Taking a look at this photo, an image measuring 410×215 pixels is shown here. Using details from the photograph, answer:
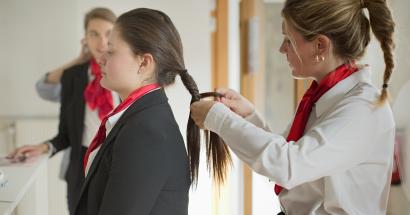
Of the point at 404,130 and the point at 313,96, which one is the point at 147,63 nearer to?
the point at 313,96

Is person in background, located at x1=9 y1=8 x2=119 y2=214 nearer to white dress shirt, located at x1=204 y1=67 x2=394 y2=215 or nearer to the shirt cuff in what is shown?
the shirt cuff

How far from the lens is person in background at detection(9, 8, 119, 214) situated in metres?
1.88

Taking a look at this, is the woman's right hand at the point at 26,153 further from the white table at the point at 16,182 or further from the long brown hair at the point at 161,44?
the long brown hair at the point at 161,44

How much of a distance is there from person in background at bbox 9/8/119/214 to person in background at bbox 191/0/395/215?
1.00m

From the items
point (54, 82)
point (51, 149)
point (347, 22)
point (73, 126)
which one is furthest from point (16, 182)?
point (347, 22)

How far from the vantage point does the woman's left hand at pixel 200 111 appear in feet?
3.14

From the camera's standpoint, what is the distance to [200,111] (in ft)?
3.21

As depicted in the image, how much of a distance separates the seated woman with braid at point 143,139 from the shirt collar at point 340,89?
287mm

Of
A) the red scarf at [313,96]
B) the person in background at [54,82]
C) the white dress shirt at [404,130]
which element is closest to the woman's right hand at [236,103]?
the red scarf at [313,96]

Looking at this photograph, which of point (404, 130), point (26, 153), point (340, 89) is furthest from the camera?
point (26, 153)

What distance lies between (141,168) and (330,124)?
372mm

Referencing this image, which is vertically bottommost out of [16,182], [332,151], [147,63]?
[16,182]

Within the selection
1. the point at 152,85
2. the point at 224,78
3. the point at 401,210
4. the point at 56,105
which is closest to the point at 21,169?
the point at 152,85

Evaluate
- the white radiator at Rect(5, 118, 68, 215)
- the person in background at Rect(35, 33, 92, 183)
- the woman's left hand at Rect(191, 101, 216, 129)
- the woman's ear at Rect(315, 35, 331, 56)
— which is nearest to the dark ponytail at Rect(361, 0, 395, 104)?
the woman's ear at Rect(315, 35, 331, 56)
